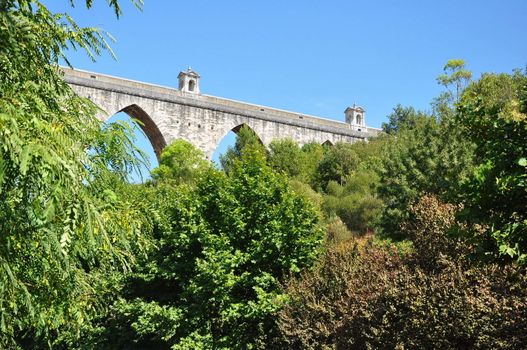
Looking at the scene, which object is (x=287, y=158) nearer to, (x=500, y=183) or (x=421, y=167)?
(x=421, y=167)

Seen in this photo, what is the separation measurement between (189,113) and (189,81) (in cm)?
254

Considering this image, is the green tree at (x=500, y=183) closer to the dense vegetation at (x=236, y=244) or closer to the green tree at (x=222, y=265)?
the dense vegetation at (x=236, y=244)

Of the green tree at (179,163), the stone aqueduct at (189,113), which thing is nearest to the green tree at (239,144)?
the green tree at (179,163)

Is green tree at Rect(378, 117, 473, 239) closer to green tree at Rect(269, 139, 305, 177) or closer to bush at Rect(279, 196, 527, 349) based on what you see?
bush at Rect(279, 196, 527, 349)

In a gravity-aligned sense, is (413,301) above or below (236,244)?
below

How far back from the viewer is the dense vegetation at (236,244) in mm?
3143

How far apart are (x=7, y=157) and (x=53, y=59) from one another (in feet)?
4.47

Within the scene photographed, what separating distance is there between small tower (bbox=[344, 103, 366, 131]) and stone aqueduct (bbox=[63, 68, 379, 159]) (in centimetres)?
313

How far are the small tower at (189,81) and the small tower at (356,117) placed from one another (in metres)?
13.1

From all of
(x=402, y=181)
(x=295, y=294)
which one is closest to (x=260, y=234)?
(x=295, y=294)

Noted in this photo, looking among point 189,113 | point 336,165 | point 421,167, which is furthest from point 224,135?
point 421,167

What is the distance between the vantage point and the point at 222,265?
11.7 meters

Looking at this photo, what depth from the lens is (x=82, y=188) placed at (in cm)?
315

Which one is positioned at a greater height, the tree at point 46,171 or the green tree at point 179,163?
the green tree at point 179,163
